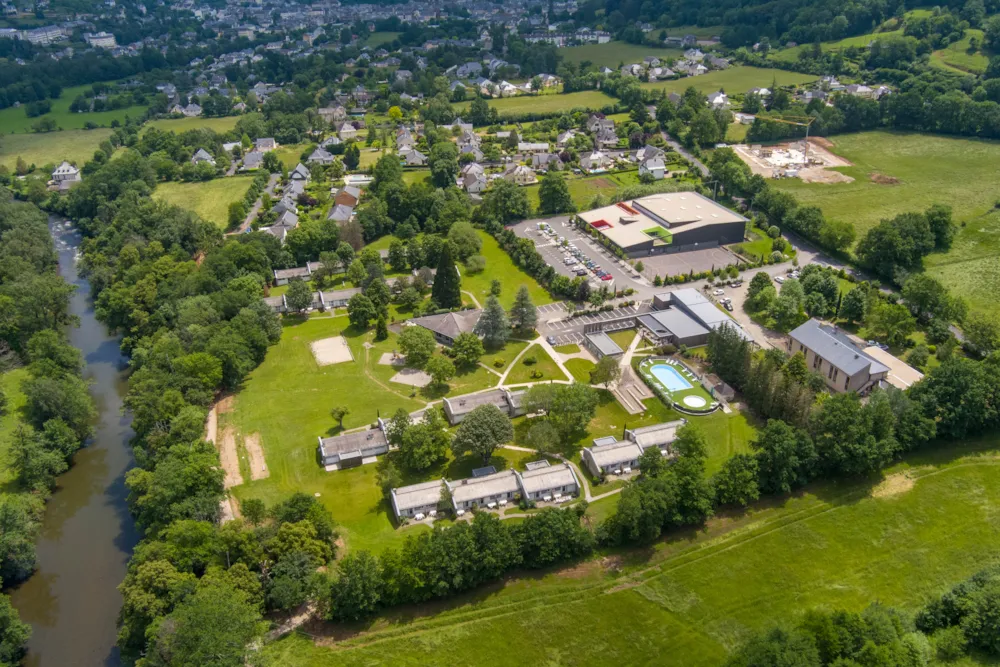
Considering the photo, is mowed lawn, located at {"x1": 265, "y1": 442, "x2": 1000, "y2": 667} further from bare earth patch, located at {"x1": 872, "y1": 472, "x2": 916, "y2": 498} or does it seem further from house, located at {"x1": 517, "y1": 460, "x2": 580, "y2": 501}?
house, located at {"x1": 517, "y1": 460, "x2": 580, "y2": 501}

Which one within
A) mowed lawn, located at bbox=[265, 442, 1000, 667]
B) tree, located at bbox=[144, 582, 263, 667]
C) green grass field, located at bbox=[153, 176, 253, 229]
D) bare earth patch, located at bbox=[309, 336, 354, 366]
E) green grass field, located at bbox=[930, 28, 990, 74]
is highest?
green grass field, located at bbox=[930, 28, 990, 74]

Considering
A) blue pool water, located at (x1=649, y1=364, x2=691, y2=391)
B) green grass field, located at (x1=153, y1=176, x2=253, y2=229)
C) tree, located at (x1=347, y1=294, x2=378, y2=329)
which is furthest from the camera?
green grass field, located at (x1=153, y1=176, x2=253, y2=229)

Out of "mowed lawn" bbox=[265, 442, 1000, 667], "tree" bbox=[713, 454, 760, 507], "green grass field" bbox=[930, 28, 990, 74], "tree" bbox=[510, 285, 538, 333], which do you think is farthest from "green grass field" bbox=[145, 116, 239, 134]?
"green grass field" bbox=[930, 28, 990, 74]

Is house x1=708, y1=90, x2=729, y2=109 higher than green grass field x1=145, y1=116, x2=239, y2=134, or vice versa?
house x1=708, y1=90, x2=729, y2=109

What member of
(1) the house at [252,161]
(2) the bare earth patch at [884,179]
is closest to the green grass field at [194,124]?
(1) the house at [252,161]

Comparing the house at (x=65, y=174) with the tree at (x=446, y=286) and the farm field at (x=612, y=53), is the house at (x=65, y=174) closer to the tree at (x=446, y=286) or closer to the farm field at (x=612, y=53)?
the tree at (x=446, y=286)

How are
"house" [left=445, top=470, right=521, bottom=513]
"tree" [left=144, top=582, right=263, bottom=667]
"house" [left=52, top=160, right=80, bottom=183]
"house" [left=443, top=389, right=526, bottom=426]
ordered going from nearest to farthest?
"tree" [left=144, top=582, right=263, bottom=667], "house" [left=445, top=470, right=521, bottom=513], "house" [left=443, top=389, right=526, bottom=426], "house" [left=52, top=160, right=80, bottom=183]
